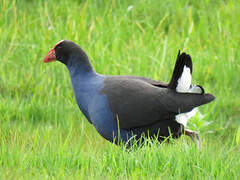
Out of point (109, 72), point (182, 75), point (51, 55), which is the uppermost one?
point (51, 55)

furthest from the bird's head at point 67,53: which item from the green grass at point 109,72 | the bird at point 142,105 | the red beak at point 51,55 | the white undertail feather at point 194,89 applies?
the white undertail feather at point 194,89

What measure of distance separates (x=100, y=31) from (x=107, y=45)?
37 centimetres

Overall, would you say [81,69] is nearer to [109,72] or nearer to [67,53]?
[67,53]

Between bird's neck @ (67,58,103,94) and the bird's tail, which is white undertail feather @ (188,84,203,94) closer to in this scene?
the bird's tail

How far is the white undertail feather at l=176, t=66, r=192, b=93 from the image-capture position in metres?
3.45

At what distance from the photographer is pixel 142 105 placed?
3.54 m

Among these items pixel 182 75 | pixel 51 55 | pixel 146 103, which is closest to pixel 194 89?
pixel 182 75

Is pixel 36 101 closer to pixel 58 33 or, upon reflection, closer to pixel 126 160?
pixel 58 33

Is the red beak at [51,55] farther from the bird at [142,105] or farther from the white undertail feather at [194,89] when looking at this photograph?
the white undertail feather at [194,89]

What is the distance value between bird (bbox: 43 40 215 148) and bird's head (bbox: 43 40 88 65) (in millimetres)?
311

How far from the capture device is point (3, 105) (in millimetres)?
4297

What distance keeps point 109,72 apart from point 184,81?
1.58m

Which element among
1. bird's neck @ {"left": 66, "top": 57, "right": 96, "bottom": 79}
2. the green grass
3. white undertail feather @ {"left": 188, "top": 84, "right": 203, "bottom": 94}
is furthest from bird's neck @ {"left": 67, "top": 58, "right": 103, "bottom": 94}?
white undertail feather @ {"left": 188, "top": 84, "right": 203, "bottom": 94}

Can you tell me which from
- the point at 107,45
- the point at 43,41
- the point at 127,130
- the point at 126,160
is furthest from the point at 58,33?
the point at 126,160
